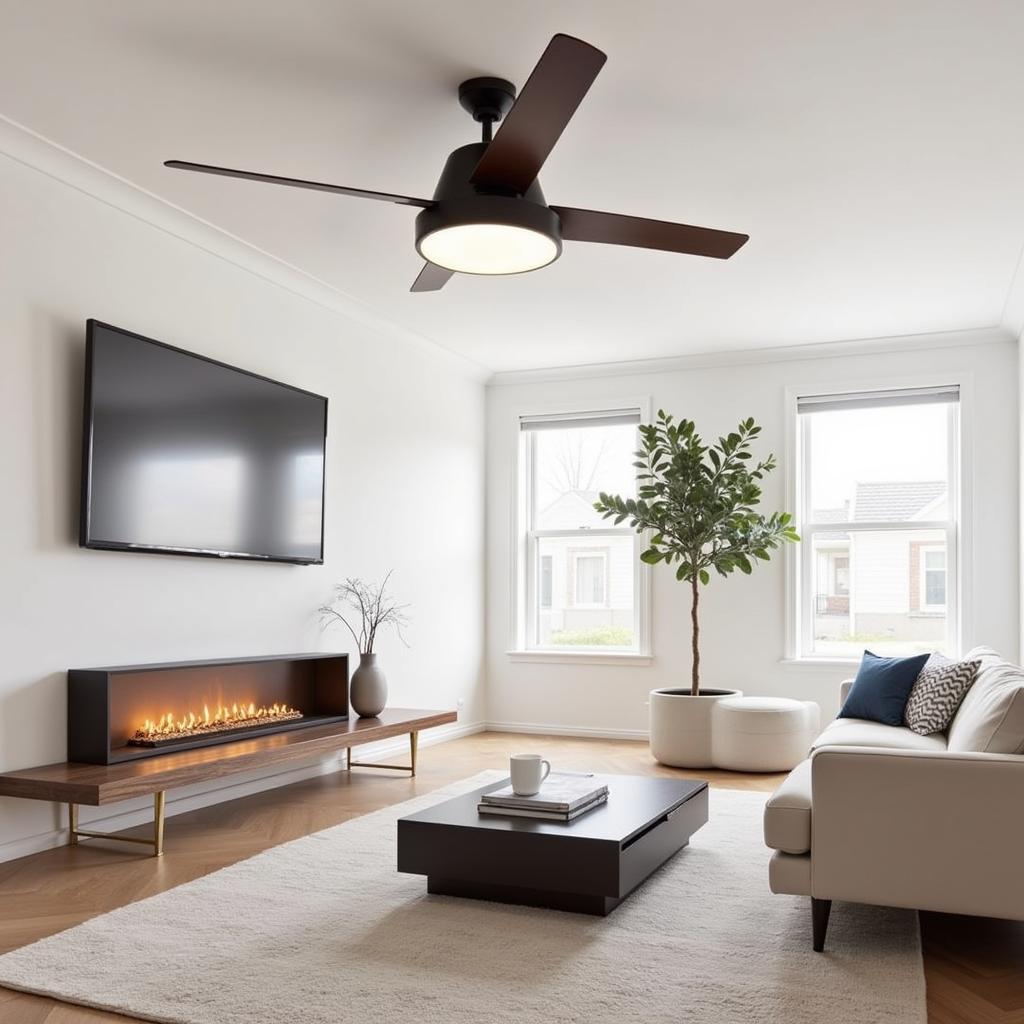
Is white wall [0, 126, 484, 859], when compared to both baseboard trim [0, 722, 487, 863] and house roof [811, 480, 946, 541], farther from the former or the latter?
house roof [811, 480, 946, 541]

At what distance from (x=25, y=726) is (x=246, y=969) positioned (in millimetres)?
1634

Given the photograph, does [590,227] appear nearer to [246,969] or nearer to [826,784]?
[826,784]

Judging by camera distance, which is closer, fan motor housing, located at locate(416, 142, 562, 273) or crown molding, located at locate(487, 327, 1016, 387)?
fan motor housing, located at locate(416, 142, 562, 273)

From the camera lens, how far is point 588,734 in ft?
23.5

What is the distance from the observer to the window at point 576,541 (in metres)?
7.30

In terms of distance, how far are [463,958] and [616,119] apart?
2726 mm

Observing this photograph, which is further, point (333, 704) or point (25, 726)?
point (333, 704)

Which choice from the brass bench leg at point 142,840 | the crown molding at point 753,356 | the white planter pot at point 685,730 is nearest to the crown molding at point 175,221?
the crown molding at point 753,356

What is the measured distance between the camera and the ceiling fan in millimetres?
2739

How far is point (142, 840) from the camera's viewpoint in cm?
374

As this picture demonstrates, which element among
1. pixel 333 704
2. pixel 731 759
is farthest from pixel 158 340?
pixel 731 759

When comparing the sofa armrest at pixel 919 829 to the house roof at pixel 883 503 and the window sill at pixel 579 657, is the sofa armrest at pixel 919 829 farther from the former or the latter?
the window sill at pixel 579 657

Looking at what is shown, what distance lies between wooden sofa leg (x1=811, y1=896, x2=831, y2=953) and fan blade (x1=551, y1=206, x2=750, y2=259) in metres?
1.95

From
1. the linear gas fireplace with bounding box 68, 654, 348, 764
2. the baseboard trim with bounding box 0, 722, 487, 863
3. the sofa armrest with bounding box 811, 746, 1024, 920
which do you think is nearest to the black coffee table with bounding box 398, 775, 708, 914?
the sofa armrest with bounding box 811, 746, 1024, 920
